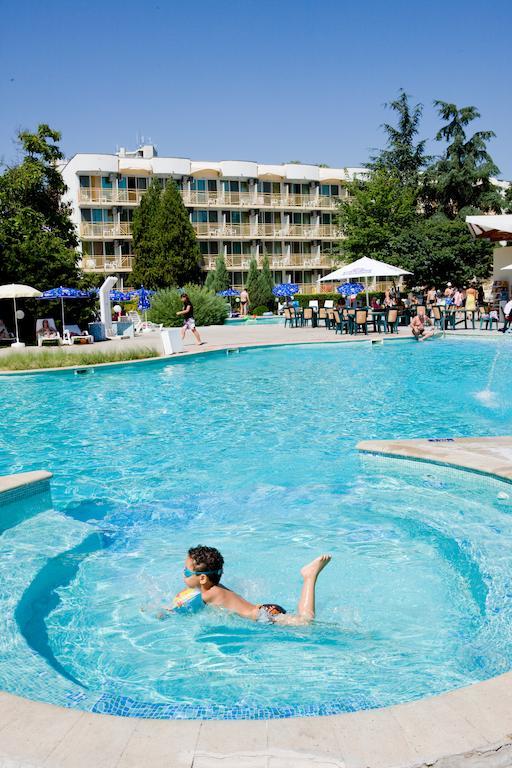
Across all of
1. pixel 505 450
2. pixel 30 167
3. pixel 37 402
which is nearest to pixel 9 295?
pixel 37 402

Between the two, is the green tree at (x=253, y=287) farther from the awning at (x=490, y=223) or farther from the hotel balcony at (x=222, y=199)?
the awning at (x=490, y=223)

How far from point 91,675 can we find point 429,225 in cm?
3770

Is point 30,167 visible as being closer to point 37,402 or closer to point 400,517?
point 37,402

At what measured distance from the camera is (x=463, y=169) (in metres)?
48.3

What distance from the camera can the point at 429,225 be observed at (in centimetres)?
3888

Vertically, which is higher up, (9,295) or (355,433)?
(9,295)

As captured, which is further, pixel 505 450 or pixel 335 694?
pixel 505 450

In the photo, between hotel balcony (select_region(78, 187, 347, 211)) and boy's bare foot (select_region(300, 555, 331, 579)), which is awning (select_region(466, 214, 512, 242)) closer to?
boy's bare foot (select_region(300, 555, 331, 579))

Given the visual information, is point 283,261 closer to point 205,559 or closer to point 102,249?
point 102,249

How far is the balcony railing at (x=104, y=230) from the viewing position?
5012cm

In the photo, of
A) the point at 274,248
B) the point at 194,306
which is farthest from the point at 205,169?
the point at 194,306

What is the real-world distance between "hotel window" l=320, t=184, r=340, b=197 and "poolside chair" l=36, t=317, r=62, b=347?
38.7m

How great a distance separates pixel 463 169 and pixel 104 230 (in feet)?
82.3

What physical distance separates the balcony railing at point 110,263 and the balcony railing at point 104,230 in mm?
1455
